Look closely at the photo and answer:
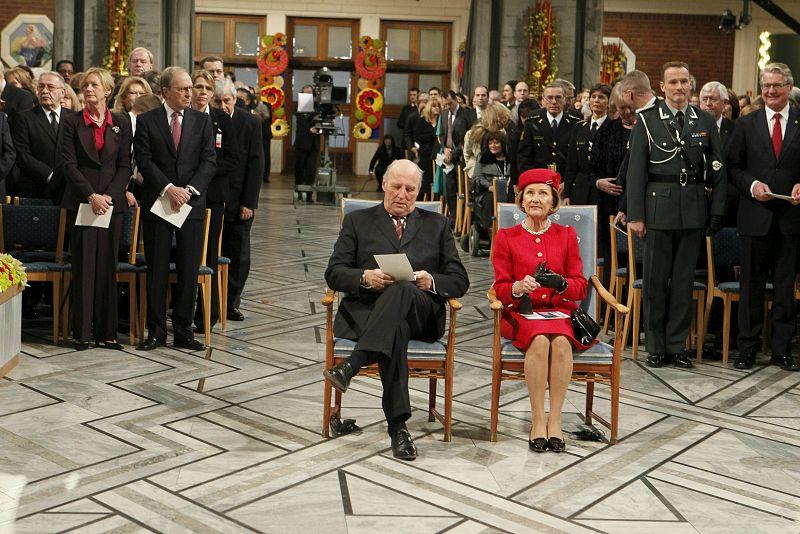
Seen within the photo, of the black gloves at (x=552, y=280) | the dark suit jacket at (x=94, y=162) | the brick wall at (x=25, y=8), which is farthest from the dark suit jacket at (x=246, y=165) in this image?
the brick wall at (x=25, y=8)

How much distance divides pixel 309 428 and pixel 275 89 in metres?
15.2

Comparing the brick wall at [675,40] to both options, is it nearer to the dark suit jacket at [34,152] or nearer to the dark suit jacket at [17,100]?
the dark suit jacket at [17,100]

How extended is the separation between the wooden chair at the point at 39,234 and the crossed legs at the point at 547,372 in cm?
302

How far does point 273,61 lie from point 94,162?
44.1ft

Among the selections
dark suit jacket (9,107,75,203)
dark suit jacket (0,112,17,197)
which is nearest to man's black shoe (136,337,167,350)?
dark suit jacket (0,112,17,197)

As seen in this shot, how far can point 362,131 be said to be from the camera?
19.6 meters

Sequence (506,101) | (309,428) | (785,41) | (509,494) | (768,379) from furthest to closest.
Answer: (785,41), (506,101), (768,379), (309,428), (509,494)

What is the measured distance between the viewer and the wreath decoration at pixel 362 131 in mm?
19516

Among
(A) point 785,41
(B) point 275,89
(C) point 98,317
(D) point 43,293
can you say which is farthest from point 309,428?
(B) point 275,89

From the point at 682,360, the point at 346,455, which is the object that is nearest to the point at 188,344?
the point at 346,455

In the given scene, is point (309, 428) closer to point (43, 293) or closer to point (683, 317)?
point (683, 317)

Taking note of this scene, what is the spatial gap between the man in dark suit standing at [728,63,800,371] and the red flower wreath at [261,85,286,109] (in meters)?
13.9

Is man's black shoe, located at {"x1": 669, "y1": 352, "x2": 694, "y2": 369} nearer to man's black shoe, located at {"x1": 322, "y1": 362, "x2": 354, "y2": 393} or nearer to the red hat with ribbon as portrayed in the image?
the red hat with ribbon

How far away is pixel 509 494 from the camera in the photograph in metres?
3.90
